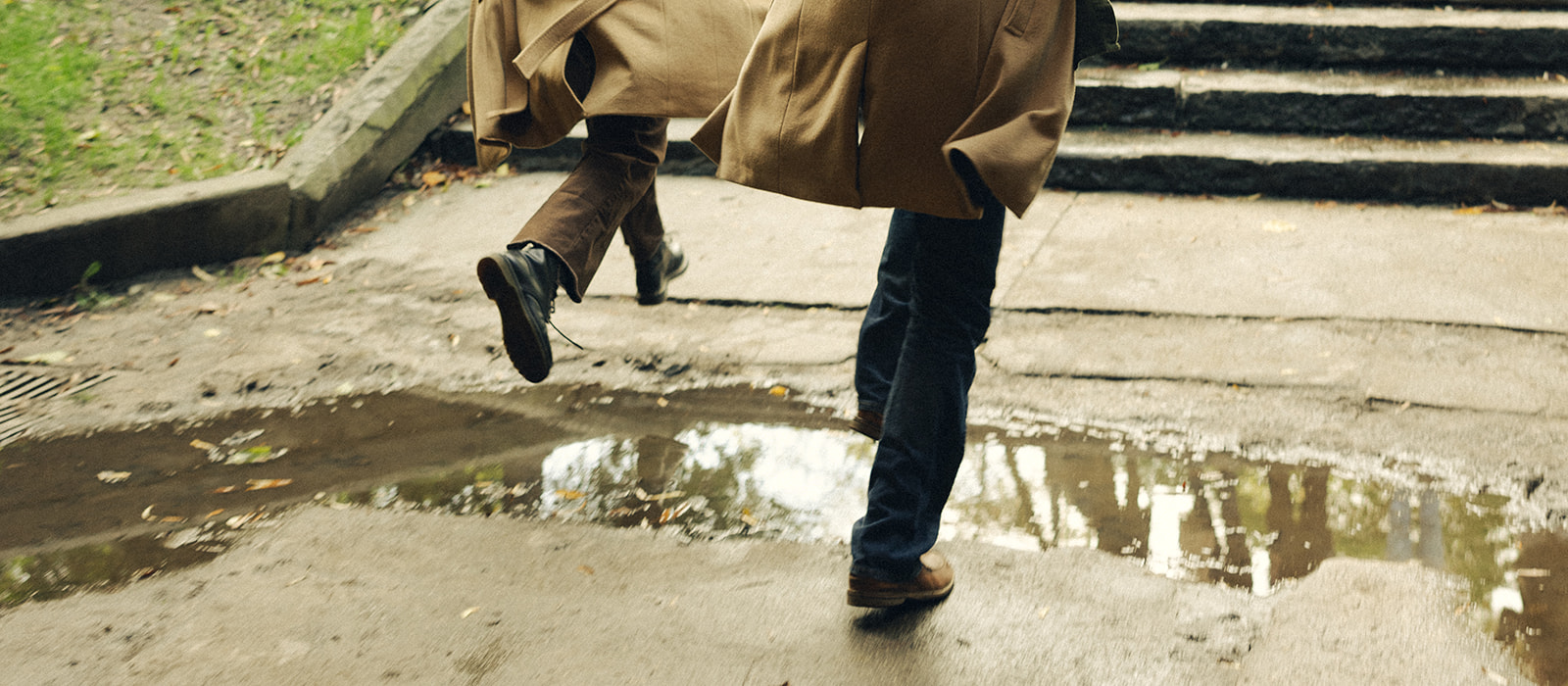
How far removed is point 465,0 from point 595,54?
149 inches

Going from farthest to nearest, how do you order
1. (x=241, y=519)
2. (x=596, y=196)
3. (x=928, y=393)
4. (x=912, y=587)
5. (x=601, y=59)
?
(x=241, y=519) → (x=596, y=196) → (x=601, y=59) → (x=912, y=587) → (x=928, y=393)

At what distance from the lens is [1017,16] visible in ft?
6.09

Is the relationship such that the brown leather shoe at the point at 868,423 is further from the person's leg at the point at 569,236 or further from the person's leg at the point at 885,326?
the person's leg at the point at 569,236

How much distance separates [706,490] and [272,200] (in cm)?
308

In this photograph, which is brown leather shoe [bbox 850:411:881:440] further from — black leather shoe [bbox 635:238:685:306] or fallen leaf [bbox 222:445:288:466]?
fallen leaf [bbox 222:445:288:466]

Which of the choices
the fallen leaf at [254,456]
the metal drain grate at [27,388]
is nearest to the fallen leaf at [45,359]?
the metal drain grate at [27,388]

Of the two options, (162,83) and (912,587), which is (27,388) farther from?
(912,587)

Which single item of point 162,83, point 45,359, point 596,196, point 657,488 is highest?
point 596,196

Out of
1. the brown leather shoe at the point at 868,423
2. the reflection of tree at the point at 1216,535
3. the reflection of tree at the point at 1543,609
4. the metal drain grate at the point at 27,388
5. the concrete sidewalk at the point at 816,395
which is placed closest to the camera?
the reflection of tree at the point at 1543,609

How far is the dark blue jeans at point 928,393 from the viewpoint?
6.63 ft

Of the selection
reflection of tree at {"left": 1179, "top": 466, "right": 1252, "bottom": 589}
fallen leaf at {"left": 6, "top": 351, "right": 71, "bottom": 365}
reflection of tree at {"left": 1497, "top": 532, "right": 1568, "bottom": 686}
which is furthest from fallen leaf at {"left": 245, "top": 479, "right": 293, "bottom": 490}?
reflection of tree at {"left": 1497, "top": 532, "right": 1568, "bottom": 686}

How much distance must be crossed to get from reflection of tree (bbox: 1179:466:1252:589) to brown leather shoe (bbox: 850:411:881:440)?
784mm

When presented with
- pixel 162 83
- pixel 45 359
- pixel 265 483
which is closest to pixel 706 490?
pixel 265 483

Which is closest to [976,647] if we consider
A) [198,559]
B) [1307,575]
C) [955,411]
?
[955,411]
